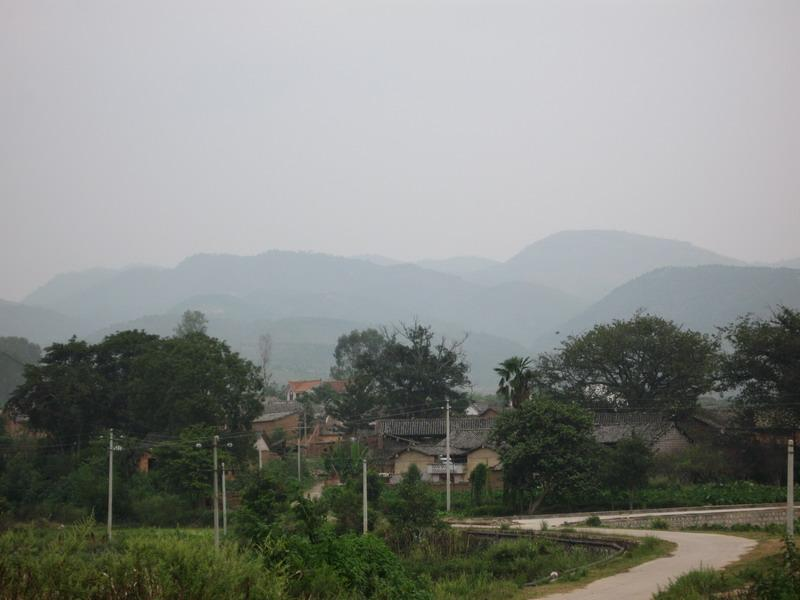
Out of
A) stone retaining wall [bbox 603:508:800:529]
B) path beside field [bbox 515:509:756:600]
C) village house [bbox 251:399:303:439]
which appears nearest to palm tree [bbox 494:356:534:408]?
stone retaining wall [bbox 603:508:800:529]

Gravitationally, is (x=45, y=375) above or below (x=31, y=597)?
above

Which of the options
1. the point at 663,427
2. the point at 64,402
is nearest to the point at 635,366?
the point at 663,427

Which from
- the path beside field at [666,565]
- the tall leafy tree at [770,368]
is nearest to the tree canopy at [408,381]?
the tall leafy tree at [770,368]

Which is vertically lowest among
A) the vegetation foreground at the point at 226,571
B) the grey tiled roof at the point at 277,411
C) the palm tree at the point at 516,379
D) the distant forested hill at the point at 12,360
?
the vegetation foreground at the point at 226,571

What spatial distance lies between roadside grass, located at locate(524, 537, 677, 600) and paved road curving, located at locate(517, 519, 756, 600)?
0.93ft

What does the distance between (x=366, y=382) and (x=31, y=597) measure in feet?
184

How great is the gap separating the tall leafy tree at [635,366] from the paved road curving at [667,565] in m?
25.4

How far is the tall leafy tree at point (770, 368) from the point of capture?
45.2m

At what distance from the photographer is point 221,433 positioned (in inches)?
1918

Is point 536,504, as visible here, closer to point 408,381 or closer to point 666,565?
point 666,565

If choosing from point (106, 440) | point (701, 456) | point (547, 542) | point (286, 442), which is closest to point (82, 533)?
point (547, 542)

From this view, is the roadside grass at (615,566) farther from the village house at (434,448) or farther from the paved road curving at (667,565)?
→ the village house at (434,448)

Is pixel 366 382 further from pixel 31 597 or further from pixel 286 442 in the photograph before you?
pixel 31 597

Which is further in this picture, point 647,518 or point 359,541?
point 647,518
